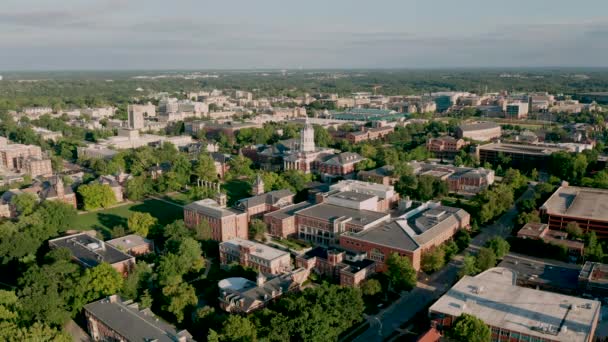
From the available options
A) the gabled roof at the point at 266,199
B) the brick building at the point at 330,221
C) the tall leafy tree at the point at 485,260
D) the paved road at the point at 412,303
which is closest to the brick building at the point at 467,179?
the paved road at the point at 412,303

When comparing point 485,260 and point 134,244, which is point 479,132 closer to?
point 485,260

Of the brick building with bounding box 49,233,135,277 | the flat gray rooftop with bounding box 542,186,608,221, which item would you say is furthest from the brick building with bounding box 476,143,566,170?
the brick building with bounding box 49,233,135,277

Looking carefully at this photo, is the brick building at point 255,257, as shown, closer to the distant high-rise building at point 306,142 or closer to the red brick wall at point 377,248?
the red brick wall at point 377,248

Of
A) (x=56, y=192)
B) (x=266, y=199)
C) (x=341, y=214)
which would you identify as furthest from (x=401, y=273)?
(x=56, y=192)

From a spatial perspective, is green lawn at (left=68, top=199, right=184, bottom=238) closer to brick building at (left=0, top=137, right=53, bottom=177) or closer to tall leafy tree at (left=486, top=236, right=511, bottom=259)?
brick building at (left=0, top=137, right=53, bottom=177)

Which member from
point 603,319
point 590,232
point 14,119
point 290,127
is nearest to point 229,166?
point 290,127

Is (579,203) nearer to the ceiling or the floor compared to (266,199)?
nearer to the floor

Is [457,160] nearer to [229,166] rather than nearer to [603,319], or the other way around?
[229,166]
